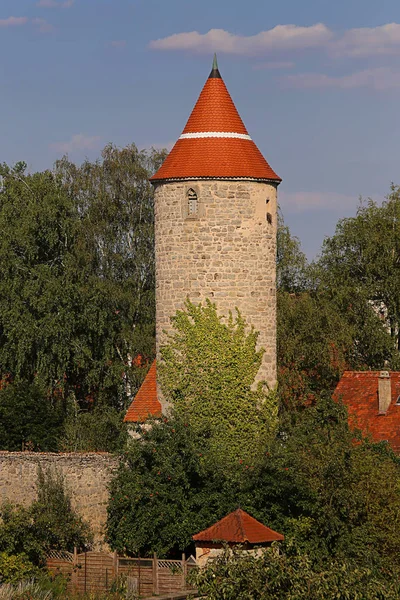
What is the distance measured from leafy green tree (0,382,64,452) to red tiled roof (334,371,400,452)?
7498mm

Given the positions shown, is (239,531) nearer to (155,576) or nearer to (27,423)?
(155,576)

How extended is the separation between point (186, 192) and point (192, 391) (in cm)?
430

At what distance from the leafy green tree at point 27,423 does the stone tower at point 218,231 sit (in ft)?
22.3

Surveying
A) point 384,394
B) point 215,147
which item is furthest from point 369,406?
point 215,147

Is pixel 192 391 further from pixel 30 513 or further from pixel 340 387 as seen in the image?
pixel 340 387

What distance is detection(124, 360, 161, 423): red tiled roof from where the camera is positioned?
3077 centimetres

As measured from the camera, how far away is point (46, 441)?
36281mm

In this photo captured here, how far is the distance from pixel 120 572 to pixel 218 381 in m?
4.78

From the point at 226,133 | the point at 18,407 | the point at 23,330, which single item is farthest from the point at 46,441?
the point at 226,133

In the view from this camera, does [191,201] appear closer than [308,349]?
Yes

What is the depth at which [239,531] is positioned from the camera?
25.4m

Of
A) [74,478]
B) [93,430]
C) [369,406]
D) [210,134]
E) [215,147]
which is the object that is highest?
[210,134]

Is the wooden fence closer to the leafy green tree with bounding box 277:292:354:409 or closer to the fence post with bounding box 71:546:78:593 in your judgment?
the fence post with bounding box 71:546:78:593

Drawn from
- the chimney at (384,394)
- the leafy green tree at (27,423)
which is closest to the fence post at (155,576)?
the leafy green tree at (27,423)
